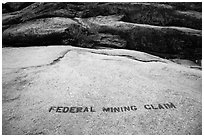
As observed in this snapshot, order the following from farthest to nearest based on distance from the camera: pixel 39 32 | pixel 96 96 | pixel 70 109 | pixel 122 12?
pixel 122 12, pixel 39 32, pixel 96 96, pixel 70 109

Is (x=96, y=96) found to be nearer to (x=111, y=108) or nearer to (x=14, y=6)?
(x=111, y=108)

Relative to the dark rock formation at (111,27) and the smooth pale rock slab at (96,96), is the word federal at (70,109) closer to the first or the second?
the smooth pale rock slab at (96,96)

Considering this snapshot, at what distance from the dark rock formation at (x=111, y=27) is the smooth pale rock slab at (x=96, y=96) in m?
1.73

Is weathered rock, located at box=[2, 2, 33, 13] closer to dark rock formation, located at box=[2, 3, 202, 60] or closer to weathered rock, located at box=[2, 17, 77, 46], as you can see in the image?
dark rock formation, located at box=[2, 3, 202, 60]

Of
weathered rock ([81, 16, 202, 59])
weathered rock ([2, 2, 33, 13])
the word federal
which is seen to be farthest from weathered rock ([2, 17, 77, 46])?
the word federal

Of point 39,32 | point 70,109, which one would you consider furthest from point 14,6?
point 70,109

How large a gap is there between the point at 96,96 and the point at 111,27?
4137mm

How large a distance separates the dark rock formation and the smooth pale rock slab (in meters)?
1.73

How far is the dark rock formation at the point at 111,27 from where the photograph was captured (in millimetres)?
6129

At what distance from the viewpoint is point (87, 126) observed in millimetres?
2414

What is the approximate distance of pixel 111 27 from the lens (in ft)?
21.7

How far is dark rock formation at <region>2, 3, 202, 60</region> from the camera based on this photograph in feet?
20.1

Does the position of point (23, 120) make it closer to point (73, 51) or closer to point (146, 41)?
point (73, 51)

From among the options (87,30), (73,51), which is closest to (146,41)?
(87,30)
